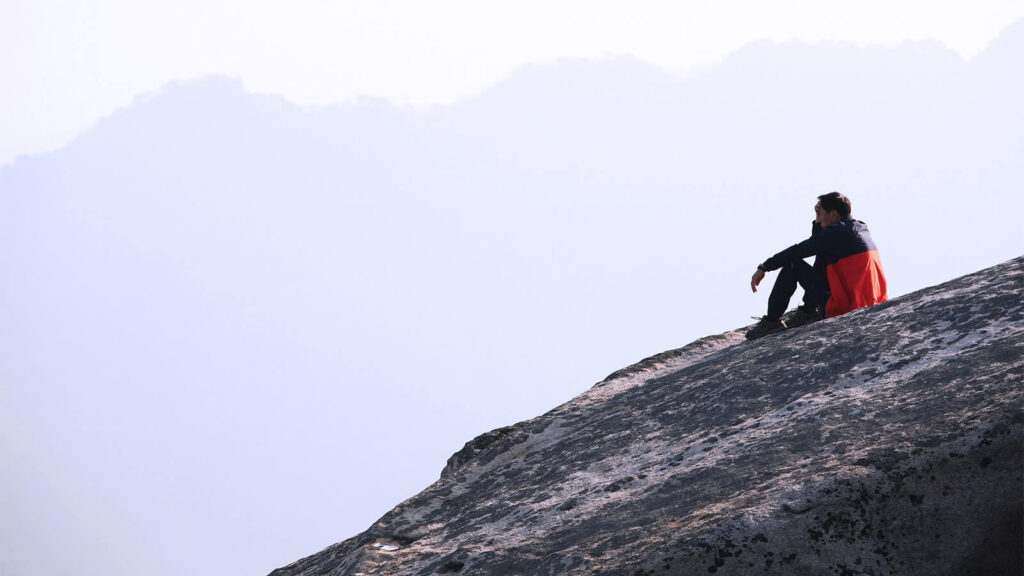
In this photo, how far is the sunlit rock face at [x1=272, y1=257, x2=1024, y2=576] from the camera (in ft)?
16.9

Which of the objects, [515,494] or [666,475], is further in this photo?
[515,494]

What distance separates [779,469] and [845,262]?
5.17 m

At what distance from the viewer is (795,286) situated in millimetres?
10695

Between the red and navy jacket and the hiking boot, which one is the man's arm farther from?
the hiking boot

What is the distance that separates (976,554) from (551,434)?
4569mm

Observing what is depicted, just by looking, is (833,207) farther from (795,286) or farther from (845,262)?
(795,286)

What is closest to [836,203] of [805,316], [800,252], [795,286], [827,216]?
[827,216]

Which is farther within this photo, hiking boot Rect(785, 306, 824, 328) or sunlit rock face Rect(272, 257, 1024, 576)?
hiking boot Rect(785, 306, 824, 328)

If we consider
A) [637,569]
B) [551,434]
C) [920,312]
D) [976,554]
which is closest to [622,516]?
[637,569]

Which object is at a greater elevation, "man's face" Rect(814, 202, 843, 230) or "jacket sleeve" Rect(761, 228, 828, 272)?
"man's face" Rect(814, 202, 843, 230)

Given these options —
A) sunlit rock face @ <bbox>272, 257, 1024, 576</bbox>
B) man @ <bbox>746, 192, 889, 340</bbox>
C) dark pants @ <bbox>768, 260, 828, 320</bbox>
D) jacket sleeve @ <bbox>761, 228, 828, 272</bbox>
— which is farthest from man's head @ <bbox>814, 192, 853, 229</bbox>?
sunlit rock face @ <bbox>272, 257, 1024, 576</bbox>

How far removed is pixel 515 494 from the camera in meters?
7.62

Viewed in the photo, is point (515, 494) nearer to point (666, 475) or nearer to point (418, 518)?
point (418, 518)

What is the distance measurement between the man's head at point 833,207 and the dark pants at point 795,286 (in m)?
0.63
